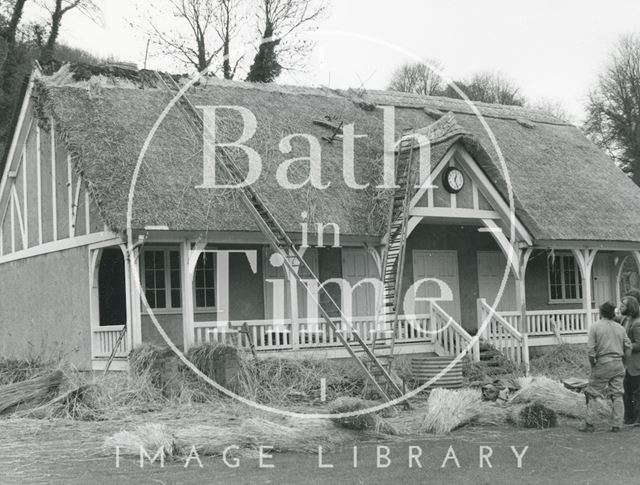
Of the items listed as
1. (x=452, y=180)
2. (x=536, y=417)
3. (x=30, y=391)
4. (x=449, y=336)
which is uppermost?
(x=452, y=180)

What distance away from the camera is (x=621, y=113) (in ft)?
173

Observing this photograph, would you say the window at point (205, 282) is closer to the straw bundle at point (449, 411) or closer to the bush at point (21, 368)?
the bush at point (21, 368)

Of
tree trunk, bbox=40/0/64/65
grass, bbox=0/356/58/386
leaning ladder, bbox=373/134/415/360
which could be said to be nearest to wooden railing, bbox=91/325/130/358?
grass, bbox=0/356/58/386

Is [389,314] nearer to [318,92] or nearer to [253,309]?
[253,309]

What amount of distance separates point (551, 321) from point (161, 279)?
8.94m

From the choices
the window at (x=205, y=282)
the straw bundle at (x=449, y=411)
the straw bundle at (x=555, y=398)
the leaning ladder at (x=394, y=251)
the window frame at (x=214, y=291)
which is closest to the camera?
the straw bundle at (x=449, y=411)

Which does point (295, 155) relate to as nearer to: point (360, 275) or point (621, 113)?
point (360, 275)

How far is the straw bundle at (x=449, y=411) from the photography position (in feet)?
43.9

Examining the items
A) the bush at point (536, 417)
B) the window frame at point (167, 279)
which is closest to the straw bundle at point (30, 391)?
the window frame at point (167, 279)

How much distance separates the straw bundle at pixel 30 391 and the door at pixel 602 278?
15.9 m

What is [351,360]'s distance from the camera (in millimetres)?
19500

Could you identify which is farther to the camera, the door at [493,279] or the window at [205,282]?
the door at [493,279]

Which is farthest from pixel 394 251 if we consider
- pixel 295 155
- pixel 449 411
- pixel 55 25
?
pixel 55 25

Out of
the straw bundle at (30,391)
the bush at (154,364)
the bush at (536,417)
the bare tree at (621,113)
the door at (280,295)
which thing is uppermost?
the bare tree at (621,113)
